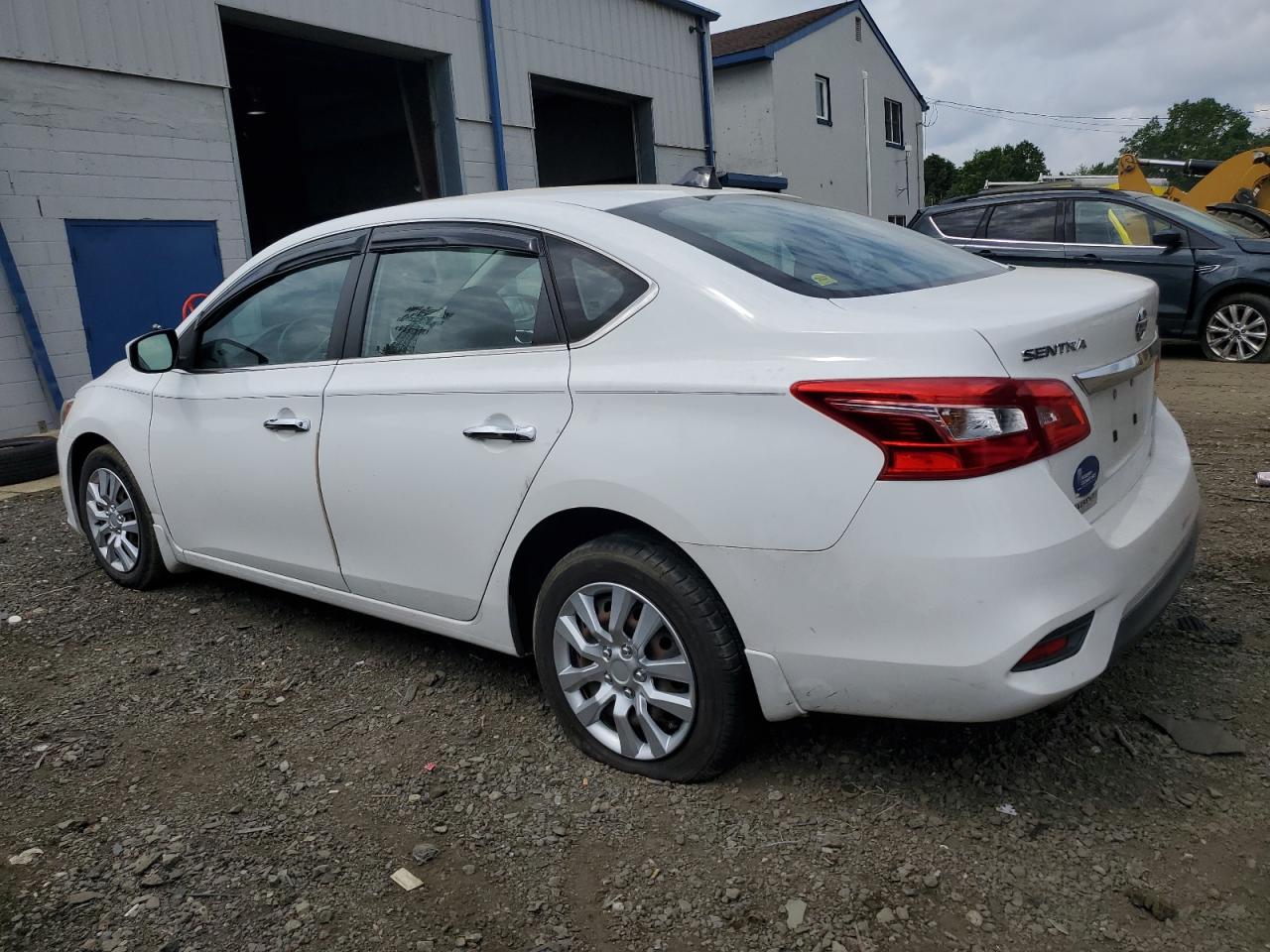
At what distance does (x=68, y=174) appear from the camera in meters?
8.74

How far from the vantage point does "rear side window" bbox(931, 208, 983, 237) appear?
425 inches

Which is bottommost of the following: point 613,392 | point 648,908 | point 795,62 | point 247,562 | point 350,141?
point 648,908

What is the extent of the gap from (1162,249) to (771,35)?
16723 mm

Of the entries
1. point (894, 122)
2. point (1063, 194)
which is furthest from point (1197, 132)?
point (1063, 194)

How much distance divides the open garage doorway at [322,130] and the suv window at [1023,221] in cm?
682

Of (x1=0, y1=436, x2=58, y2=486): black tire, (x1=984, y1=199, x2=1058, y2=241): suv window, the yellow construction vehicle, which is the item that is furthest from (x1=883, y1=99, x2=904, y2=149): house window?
(x1=0, y1=436, x2=58, y2=486): black tire

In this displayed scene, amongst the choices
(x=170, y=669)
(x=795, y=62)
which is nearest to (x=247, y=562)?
(x=170, y=669)

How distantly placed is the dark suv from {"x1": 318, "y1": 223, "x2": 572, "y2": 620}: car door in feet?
27.2

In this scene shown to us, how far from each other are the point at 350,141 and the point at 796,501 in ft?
58.9

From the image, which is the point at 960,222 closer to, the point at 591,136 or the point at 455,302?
the point at 455,302

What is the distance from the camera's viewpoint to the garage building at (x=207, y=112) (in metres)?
8.53

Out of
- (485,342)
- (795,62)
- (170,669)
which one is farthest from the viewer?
(795,62)

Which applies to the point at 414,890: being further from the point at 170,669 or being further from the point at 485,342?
the point at 170,669

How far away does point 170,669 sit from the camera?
3812 millimetres
